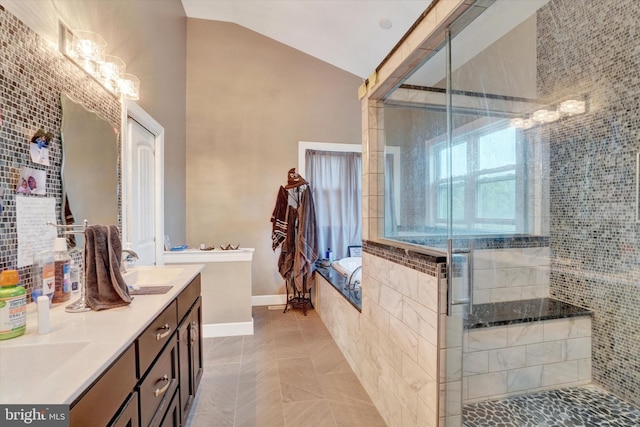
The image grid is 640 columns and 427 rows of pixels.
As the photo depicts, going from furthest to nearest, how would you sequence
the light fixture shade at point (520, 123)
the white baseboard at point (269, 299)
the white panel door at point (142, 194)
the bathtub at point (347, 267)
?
the white baseboard at point (269, 299) → the bathtub at point (347, 267) → the white panel door at point (142, 194) → the light fixture shade at point (520, 123)

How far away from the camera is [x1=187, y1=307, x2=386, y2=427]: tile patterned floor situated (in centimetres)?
177

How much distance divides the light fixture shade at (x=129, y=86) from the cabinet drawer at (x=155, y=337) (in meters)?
1.52

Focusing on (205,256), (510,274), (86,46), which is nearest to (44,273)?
(86,46)

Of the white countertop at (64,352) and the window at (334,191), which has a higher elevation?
the window at (334,191)

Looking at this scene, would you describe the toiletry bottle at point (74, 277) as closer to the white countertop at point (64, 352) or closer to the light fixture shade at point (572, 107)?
the white countertop at point (64, 352)

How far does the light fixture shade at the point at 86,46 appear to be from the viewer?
1.40m

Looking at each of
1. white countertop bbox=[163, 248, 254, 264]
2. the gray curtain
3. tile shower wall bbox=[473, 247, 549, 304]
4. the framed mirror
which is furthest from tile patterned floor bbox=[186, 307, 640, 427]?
the gray curtain

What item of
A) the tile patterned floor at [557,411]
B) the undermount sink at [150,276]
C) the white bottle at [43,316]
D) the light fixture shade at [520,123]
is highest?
the light fixture shade at [520,123]

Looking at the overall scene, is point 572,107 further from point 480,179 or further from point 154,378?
point 154,378

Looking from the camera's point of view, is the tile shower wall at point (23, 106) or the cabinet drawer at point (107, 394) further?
the tile shower wall at point (23, 106)

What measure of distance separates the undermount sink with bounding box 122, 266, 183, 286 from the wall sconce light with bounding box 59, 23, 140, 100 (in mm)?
1159

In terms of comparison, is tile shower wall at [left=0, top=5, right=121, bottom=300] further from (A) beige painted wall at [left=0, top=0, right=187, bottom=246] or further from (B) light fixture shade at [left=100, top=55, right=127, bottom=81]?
(B) light fixture shade at [left=100, top=55, right=127, bottom=81]

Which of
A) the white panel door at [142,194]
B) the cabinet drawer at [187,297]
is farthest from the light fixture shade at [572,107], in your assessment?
the white panel door at [142,194]

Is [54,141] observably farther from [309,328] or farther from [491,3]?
[309,328]
